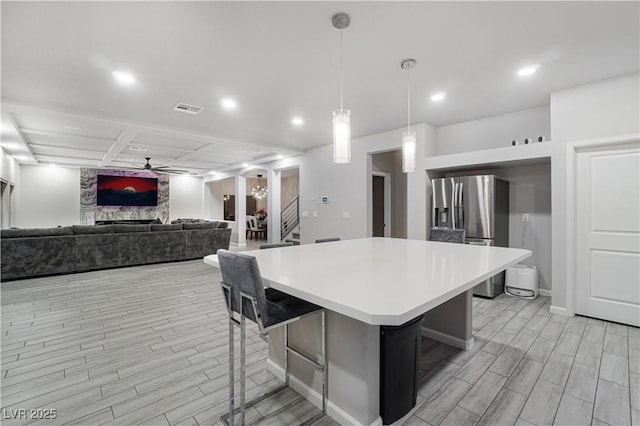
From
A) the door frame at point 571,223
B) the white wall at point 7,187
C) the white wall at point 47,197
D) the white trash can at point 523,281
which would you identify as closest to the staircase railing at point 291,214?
the white wall at point 47,197

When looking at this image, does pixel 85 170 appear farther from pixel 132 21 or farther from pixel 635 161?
pixel 635 161

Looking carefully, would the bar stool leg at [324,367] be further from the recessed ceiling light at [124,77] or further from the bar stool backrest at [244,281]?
the recessed ceiling light at [124,77]

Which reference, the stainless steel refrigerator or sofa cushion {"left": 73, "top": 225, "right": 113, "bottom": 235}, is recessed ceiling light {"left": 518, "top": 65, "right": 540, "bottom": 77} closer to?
the stainless steel refrigerator

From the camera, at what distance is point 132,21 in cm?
215

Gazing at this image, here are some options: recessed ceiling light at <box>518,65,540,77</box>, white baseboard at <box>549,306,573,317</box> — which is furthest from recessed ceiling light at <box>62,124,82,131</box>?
white baseboard at <box>549,306,573,317</box>

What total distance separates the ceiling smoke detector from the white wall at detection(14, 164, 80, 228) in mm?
8057

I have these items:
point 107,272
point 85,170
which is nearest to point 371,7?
point 107,272

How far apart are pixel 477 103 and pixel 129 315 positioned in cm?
519

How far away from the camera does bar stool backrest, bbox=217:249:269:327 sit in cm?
143

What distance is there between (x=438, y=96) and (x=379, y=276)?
9.89ft

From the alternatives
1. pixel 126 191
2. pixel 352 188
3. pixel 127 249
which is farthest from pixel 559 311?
pixel 126 191

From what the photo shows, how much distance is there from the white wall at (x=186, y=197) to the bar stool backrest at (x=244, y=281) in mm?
11117

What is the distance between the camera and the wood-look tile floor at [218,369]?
1.76 meters

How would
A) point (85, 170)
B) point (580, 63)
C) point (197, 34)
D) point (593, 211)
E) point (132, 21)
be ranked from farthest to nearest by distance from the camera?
point (85, 170) → point (593, 211) → point (580, 63) → point (197, 34) → point (132, 21)
